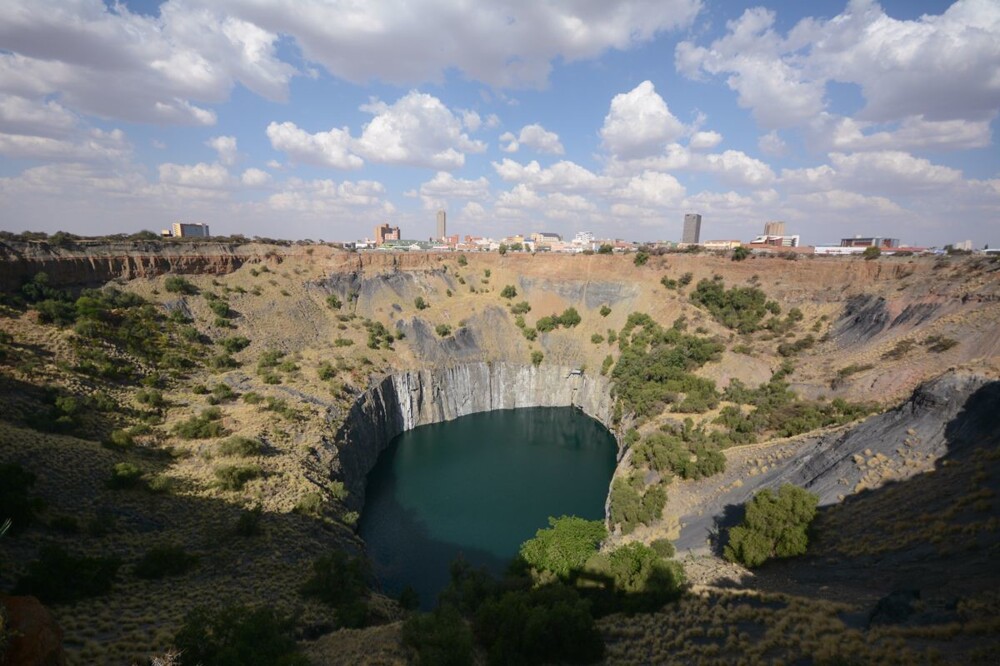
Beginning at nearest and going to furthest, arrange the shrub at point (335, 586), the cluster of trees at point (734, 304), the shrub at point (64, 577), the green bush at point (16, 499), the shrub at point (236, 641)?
the shrub at point (236, 641) < the shrub at point (64, 577) < the green bush at point (16, 499) < the shrub at point (335, 586) < the cluster of trees at point (734, 304)

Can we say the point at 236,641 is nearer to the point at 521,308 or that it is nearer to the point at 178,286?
the point at 178,286

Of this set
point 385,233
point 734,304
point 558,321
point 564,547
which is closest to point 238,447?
point 564,547

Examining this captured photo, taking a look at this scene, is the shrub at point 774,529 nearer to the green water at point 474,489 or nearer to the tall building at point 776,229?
the green water at point 474,489

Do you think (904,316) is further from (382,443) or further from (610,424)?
(382,443)

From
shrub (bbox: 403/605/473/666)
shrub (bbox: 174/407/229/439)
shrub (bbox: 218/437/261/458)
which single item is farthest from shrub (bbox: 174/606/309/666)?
shrub (bbox: 174/407/229/439)

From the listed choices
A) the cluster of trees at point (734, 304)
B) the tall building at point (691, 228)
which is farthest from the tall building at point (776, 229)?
the cluster of trees at point (734, 304)

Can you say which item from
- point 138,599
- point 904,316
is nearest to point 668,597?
point 138,599
